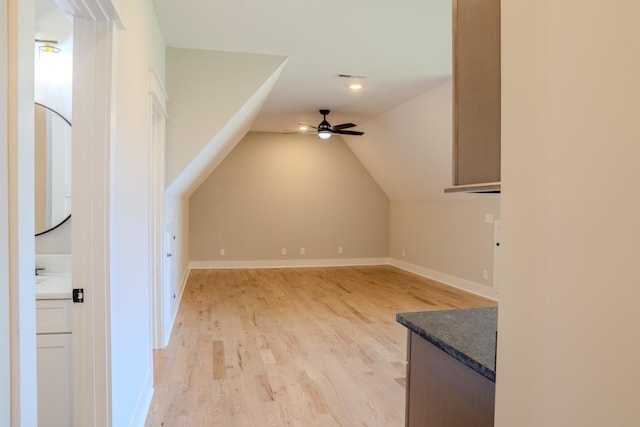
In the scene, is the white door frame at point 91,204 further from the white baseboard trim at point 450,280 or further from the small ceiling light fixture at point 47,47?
the white baseboard trim at point 450,280

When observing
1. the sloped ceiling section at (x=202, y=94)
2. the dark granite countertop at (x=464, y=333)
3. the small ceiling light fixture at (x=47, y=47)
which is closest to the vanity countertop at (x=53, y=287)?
the small ceiling light fixture at (x=47, y=47)

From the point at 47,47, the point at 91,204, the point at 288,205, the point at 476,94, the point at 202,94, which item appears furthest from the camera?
the point at 288,205

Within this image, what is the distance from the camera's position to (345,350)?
355 centimetres

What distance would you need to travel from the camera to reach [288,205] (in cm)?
805

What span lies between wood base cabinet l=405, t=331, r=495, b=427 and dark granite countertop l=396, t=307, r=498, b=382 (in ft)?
0.14

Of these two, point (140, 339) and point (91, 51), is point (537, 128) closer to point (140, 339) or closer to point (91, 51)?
point (91, 51)

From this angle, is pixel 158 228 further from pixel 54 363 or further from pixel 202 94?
pixel 54 363

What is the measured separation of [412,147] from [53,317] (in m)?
5.37

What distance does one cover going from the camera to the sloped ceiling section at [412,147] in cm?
515

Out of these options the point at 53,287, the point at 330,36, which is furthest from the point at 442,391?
the point at 330,36

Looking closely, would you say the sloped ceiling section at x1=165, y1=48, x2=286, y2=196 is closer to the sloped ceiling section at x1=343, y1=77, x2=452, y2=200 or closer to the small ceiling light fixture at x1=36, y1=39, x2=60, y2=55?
the small ceiling light fixture at x1=36, y1=39, x2=60, y2=55

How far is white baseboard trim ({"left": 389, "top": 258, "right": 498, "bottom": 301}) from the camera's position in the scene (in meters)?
5.54

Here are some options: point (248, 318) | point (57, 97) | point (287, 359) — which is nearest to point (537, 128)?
point (57, 97)

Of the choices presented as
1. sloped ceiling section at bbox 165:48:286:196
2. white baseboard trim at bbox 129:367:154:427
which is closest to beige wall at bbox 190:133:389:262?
sloped ceiling section at bbox 165:48:286:196
